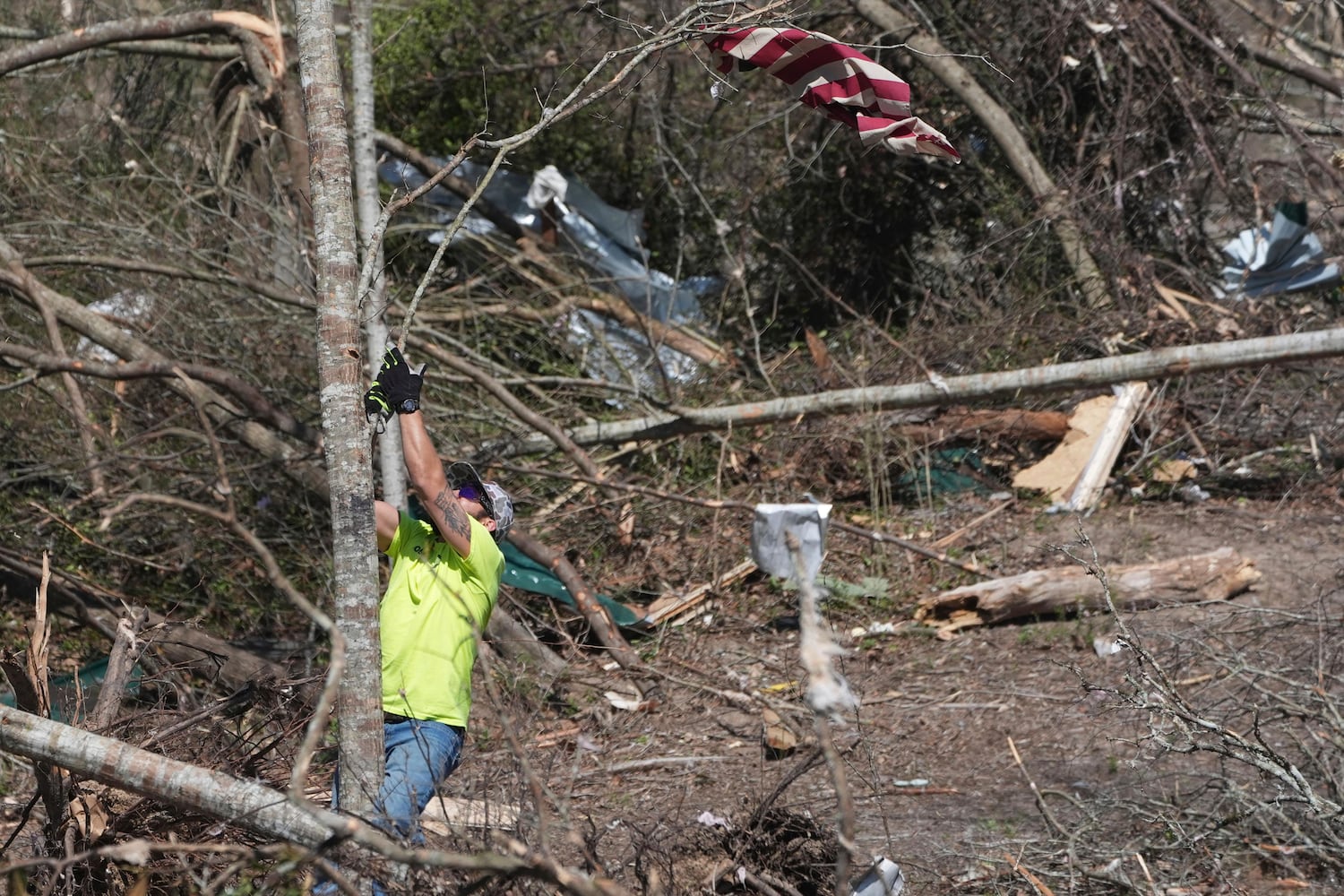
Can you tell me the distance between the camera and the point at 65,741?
304 cm

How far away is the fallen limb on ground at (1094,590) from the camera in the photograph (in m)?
6.05

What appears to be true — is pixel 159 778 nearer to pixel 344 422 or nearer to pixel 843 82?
pixel 344 422

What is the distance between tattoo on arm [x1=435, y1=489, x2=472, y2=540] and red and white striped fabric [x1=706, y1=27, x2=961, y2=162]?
1.51 m

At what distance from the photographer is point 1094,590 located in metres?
6.11

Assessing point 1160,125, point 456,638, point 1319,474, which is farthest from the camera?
point 1160,125

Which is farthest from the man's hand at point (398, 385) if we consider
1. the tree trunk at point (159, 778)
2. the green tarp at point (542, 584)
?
the green tarp at point (542, 584)

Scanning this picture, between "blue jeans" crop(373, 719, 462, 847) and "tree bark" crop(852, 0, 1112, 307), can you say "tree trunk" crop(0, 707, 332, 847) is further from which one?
"tree bark" crop(852, 0, 1112, 307)

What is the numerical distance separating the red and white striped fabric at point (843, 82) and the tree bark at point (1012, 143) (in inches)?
183

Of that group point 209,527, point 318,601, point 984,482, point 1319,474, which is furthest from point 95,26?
point 1319,474

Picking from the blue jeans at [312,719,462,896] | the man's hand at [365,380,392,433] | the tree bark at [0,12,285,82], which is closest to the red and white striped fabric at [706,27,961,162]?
the man's hand at [365,380,392,433]

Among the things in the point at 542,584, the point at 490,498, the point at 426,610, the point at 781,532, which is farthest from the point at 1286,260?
the point at 426,610

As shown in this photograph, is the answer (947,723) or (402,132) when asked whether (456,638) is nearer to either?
(947,723)

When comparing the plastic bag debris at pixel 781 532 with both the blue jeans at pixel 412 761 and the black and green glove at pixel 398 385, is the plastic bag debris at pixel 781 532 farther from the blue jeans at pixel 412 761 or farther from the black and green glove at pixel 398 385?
the black and green glove at pixel 398 385

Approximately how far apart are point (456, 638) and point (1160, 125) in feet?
22.4
